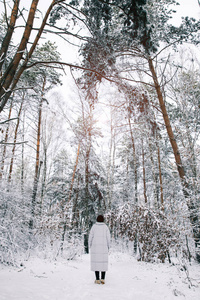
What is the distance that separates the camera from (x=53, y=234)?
A: 7.16 metres

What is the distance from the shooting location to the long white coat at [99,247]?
391 cm

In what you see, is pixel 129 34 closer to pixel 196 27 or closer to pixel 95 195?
pixel 196 27

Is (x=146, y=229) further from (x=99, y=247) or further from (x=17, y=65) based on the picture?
(x=17, y=65)

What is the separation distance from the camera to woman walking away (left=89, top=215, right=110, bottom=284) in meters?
3.89

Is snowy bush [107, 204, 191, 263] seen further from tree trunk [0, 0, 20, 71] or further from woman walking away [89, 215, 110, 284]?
tree trunk [0, 0, 20, 71]

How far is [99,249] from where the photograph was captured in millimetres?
4062

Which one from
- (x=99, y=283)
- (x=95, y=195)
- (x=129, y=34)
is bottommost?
(x=99, y=283)

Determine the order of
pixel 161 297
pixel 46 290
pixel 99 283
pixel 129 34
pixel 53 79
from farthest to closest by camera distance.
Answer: pixel 53 79
pixel 129 34
pixel 99 283
pixel 161 297
pixel 46 290

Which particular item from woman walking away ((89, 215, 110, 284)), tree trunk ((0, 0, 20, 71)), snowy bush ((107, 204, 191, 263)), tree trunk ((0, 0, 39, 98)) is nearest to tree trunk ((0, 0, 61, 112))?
tree trunk ((0, 0, 39, 98))

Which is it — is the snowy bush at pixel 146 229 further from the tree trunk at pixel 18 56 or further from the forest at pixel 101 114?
the tree trunk at pixel 18 56

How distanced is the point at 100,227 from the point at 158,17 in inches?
265

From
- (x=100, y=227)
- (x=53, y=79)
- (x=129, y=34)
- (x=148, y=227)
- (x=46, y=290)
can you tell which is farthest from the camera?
(x=53, y=79)

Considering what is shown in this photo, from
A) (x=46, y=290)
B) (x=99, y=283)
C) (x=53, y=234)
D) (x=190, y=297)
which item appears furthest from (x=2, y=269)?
(x=190, y=297)

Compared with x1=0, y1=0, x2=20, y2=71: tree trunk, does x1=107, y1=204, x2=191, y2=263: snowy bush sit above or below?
below
